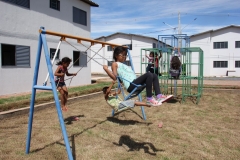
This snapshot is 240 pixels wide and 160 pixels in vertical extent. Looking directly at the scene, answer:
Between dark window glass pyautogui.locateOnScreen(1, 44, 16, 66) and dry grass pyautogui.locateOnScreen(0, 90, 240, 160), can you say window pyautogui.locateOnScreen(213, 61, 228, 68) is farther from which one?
dark window glass pyautogui.locateOnScreen(1, 44, 16, 66)

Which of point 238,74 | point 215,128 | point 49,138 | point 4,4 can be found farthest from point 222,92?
point 238,74

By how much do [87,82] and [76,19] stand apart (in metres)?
3.92

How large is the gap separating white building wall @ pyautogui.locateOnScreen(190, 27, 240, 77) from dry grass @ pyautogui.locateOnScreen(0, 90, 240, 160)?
23.9 meters

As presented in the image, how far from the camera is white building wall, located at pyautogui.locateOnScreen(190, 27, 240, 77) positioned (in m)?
28.7

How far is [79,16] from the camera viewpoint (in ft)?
48.4

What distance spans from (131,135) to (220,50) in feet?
91.0

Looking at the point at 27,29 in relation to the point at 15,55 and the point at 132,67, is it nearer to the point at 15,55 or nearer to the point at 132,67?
the point at 15,55

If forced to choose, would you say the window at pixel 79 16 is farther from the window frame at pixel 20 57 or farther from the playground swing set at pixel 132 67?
the playground swing set at pixel 132 67

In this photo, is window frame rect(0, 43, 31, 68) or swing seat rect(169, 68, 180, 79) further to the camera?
window frame rect(0, 43, 31, 68)

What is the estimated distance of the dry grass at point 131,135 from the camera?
155 inches

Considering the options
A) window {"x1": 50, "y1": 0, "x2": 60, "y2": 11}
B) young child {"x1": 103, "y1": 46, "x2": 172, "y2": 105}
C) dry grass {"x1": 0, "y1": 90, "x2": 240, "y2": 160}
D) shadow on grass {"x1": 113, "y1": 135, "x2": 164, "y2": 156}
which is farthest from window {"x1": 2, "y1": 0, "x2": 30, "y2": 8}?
shadow on grass {"x1": 113, "y1": 135, "x2": 164, "y2": 156}

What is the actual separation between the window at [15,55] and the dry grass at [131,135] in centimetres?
399

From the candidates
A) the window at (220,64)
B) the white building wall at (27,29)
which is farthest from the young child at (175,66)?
the window at (220,64)

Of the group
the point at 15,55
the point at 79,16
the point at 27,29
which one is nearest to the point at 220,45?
the point at 79,16
